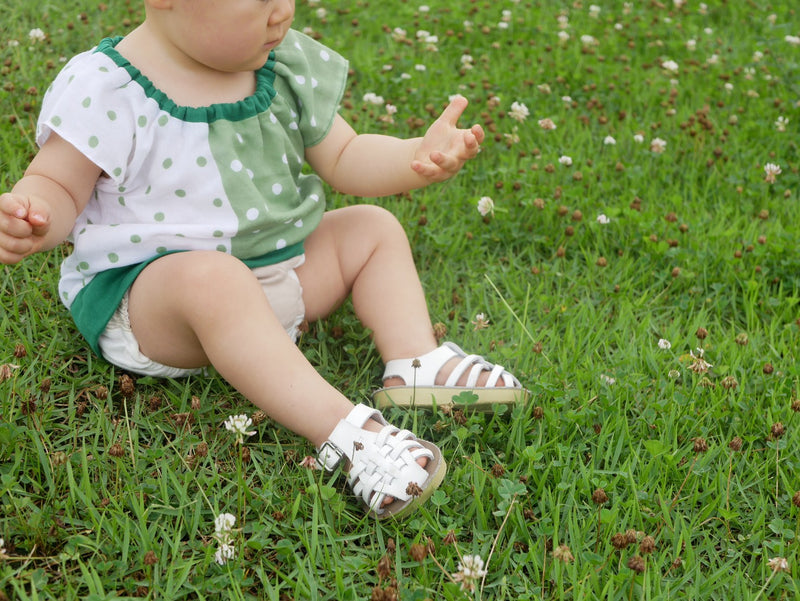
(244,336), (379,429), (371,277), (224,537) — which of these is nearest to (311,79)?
(371,277)

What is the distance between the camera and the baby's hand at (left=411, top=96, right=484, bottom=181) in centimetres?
242

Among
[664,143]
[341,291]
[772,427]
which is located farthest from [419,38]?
[772,427]

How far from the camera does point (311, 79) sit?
2.76m

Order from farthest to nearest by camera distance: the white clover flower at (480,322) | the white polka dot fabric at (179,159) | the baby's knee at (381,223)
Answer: the white clover flower at (480,322) → the baby's knee at (381,223) → the white polka dot fabric at (179,159)

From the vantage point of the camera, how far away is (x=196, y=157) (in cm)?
249

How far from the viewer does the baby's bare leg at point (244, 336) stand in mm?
2324

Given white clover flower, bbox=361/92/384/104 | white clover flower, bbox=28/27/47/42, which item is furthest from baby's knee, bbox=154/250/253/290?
white clover flower, bbox=28/27/47/42

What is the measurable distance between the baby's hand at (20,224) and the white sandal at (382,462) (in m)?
0.90

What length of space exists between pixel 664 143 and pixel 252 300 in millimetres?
2786

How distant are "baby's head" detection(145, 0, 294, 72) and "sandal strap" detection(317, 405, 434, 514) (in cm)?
101

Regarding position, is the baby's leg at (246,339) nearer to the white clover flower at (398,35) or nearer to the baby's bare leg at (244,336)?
the baby's bare leg at (244,336)

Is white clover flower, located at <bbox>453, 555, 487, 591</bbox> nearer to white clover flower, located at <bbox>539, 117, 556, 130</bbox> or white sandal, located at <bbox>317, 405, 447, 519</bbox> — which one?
white sandal, located at <bbox>317, 405, 447, 519</bbox>

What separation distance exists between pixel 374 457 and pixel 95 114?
117cm

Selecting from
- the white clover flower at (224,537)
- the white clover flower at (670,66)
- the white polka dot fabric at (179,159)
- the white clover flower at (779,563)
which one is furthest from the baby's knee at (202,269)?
the white clover flower at (670,66)
